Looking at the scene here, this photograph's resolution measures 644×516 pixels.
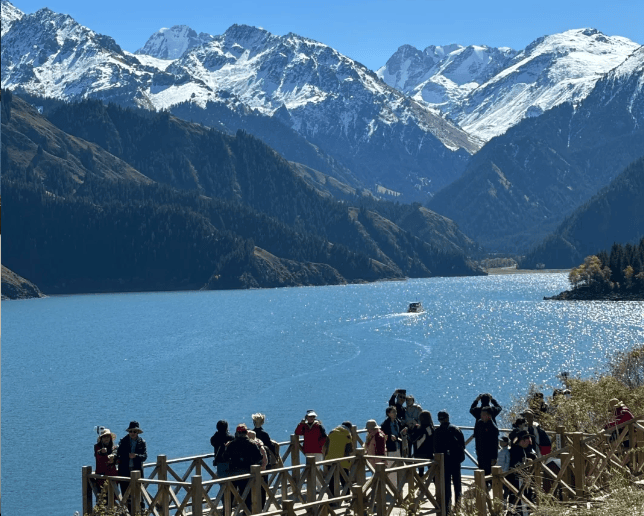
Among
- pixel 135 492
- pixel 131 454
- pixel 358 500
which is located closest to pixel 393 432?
pixel 358 500

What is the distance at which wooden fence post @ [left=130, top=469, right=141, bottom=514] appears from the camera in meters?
23.2

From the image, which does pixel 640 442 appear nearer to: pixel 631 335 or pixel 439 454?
pixel 439 454

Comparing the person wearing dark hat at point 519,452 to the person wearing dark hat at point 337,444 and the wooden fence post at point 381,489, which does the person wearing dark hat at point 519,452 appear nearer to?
the wooden fence post at point 381,489

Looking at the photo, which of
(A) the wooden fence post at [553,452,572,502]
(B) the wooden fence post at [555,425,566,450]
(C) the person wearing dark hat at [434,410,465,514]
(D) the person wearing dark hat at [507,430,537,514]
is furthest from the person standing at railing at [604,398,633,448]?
(C) the person wearing dark hat at [434,410,465,514]

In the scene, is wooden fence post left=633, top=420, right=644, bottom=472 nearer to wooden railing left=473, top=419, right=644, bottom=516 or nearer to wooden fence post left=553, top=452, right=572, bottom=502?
wooden railing left=473, top=419, right=644, bottom=516

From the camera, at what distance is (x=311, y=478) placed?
79.3 ft

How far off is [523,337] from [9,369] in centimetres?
7632

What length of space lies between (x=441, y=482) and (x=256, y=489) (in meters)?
4.54

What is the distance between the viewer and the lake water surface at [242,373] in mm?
77812

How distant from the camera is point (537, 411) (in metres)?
33.8

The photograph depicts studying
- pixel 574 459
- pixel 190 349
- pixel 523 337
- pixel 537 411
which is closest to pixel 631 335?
pixel 523 337

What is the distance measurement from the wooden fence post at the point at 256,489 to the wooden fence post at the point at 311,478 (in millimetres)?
1480

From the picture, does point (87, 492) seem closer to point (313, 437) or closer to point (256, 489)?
point (256, 489)

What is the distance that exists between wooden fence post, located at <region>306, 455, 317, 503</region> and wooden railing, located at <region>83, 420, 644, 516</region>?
24 millimetres
